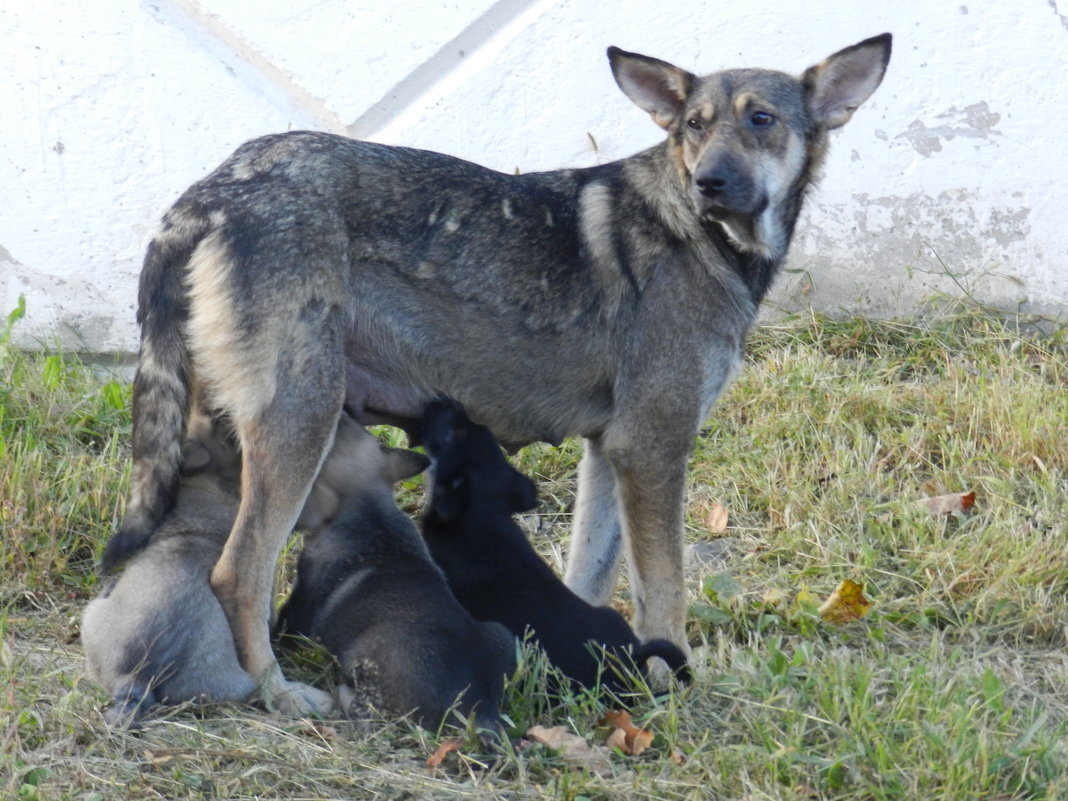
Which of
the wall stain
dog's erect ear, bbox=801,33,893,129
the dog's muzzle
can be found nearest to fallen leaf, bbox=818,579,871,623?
the dog's muzzle

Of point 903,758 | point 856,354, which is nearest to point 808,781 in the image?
point 903,758

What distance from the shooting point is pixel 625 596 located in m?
5.07

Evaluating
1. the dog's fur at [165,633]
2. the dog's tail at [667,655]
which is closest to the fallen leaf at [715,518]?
the dog's tail at [667,655]

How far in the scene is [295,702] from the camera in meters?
3.92

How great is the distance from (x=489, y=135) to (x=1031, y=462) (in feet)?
10.5

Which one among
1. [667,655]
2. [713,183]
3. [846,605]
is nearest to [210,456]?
[667,655]

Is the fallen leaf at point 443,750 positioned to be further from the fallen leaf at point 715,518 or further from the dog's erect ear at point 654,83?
the dog's erect ear at point 654,83

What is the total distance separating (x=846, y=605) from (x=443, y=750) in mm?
1797

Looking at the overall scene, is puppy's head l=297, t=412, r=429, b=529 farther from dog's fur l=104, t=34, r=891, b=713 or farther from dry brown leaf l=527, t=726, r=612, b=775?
dry brown leaf l=527, t=726, r=612, b=775

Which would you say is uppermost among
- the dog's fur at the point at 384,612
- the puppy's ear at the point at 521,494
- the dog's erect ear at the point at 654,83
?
the dog's erect ear at the point at 654,83

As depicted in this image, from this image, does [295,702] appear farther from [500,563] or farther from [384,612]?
[500,563]

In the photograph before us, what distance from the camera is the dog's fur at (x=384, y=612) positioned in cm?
363

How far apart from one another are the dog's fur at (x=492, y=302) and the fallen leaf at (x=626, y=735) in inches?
28.2

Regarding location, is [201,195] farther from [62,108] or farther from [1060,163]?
[1060,163]
